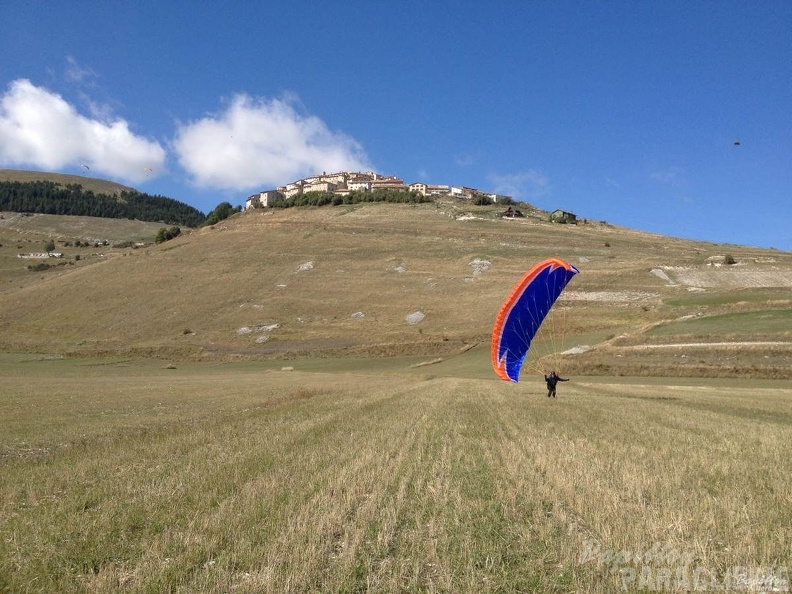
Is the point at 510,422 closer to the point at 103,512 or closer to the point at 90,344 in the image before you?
the point at 103,512

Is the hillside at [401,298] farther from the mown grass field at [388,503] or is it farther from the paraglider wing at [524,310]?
the mown grass field at [388,503]

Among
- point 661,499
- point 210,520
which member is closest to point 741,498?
point 661,499

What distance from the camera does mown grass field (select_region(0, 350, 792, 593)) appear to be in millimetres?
5961

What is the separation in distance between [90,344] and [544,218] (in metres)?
124

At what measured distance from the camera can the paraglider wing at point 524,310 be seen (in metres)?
25.8

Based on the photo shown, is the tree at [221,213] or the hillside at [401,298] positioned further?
the tree at [221,213]

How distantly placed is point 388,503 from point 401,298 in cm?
7822

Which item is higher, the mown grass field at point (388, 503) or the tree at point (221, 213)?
the tree at point (221, 213)

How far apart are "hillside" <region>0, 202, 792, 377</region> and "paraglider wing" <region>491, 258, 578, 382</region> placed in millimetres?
23302

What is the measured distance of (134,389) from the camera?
34.7 meters

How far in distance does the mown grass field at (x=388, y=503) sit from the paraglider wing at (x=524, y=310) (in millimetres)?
8419

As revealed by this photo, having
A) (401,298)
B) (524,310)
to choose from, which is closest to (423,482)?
(524,310)

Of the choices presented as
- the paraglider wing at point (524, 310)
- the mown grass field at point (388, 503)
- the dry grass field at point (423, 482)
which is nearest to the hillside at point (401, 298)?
the dry grass field at point (423, 482)

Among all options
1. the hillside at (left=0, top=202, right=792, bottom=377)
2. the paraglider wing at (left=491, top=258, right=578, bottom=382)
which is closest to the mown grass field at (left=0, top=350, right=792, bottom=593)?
the paraglider wing at (left=491, top=258, right=578, bottom=382)
